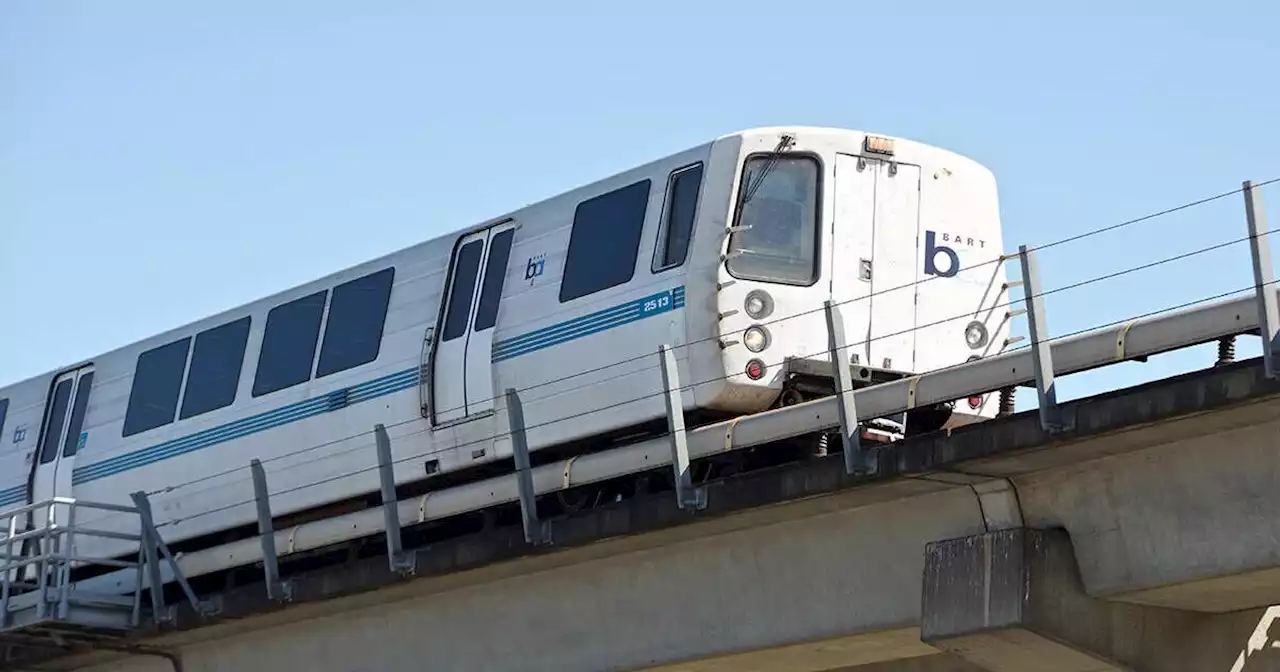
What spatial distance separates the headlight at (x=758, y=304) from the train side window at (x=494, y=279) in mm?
2815

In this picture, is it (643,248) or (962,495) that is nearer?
(962,495)

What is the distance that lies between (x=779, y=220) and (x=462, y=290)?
11.0 feet

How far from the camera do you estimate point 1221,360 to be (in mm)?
11336

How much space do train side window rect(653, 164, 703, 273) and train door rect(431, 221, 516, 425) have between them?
6.69ft

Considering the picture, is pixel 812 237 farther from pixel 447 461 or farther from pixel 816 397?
pixel 447 461

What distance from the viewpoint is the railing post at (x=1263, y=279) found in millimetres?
10508

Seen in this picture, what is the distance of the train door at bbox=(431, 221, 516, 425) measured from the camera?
16688 mm

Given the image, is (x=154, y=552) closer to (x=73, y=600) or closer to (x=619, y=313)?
(x=73, y=600)

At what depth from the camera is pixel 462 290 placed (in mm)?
17344

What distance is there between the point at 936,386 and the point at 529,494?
3693 mm

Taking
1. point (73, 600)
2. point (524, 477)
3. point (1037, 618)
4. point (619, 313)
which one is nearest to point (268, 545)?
point (73, 600)

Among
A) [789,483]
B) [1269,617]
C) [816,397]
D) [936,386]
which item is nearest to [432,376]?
[816,397]

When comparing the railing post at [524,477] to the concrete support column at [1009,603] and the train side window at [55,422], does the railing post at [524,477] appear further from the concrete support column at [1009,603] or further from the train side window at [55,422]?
the train side window at [55,422]

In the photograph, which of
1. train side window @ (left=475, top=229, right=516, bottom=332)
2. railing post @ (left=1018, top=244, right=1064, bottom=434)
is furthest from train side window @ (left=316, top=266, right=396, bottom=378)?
railing post @ (left=1018, top=244, right=1064, bottom=434)
